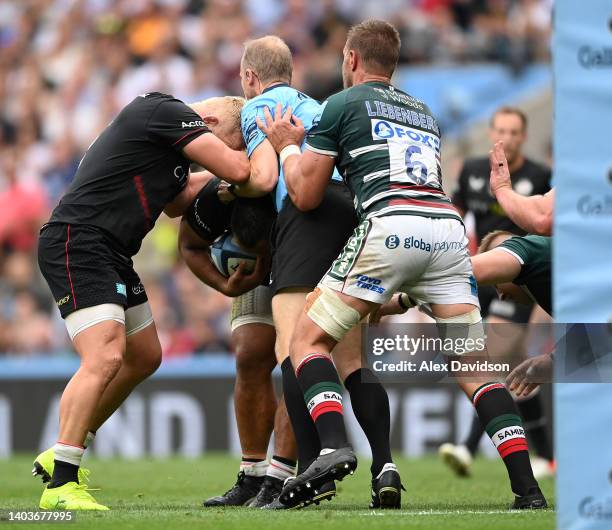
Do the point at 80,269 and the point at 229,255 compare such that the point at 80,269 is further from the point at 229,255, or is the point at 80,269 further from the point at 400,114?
the point at 400,114

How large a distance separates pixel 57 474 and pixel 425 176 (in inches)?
95.1

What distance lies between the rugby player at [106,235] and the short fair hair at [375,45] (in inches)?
33.2

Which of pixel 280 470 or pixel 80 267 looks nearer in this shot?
pixel 80 267

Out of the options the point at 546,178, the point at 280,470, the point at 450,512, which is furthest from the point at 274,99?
the point at 546,178

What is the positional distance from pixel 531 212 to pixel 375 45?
46.7 inches

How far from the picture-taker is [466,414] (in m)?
12.6

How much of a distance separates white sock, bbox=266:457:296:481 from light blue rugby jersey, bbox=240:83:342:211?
140cm

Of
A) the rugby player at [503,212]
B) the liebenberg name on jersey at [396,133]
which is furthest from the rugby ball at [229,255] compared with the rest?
the rugby player at [503,212]

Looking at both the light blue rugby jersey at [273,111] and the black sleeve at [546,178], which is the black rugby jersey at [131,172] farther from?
the black sleeve at [546,178]

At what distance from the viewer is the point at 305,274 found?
6.50 metres

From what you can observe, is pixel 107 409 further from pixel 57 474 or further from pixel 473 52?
pixel 473 52

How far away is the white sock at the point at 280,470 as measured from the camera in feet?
22.3

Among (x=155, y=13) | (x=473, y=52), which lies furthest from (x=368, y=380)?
(x=155, y=13)

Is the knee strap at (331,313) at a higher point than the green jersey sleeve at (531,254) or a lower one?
lower
